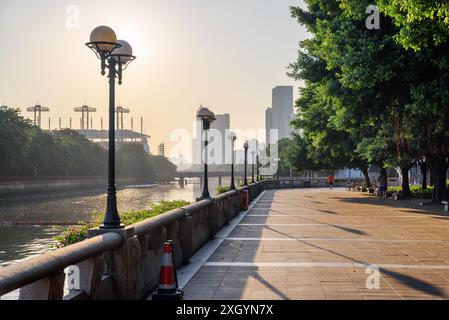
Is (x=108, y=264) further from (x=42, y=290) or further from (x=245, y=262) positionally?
(x=245, y=262)

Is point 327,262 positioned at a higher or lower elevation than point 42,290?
lower

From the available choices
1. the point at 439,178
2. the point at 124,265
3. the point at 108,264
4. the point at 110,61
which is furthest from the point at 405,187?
the point at 108,264

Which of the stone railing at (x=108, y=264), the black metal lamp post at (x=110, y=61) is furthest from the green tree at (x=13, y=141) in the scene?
the black metal lamp post at (x=110, y=61)

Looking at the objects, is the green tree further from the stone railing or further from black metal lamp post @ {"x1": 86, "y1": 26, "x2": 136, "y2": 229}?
black metal lamp post @ {"x1": 86, "y1": 26, "x2": 136, "y2": 229}

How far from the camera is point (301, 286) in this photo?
904 cm

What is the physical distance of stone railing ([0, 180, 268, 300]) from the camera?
5.23m

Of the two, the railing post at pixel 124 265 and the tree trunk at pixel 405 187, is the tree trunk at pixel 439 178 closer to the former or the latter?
the tree trunk at pixel 405 187

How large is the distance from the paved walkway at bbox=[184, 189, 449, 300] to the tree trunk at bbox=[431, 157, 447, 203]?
1091cm

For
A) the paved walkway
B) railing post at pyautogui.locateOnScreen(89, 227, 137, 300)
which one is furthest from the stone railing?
the paved walkway

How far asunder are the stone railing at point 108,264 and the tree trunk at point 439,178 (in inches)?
795

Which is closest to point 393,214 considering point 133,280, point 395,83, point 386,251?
point 395,83

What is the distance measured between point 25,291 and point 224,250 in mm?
8315

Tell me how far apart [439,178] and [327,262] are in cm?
2084

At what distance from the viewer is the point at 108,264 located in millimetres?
7605
